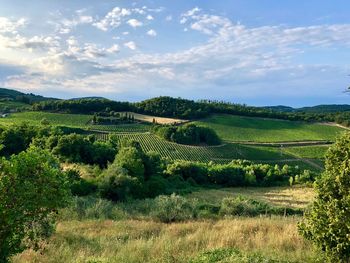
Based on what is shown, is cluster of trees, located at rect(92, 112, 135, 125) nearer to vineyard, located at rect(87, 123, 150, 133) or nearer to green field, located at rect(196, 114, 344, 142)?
vineyard, located at rect(87, 123, 150, 133)

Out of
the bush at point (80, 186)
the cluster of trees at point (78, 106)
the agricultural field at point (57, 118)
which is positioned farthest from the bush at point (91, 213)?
the cluster of trees at point (78, 106)

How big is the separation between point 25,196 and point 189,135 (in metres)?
90.5

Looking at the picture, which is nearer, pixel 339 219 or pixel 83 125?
pixel 339 219

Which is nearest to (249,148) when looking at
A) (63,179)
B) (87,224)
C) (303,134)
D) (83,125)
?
(303,134)

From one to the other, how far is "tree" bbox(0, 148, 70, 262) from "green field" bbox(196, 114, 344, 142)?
100 meters

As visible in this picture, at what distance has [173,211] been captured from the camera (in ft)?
54.4

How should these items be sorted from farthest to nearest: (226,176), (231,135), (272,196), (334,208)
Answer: (231,135), (226,176), (272,196), (334,208)

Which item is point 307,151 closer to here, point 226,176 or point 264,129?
point 264,129

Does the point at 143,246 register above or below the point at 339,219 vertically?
below

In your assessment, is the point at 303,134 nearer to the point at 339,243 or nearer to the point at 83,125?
the point at 83,125

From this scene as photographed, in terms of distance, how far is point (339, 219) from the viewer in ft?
22.9

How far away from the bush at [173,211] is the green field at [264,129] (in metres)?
88.7

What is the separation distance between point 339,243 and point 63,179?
5.06 meters

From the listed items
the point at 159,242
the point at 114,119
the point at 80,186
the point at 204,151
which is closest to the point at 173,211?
the point at 159,242
